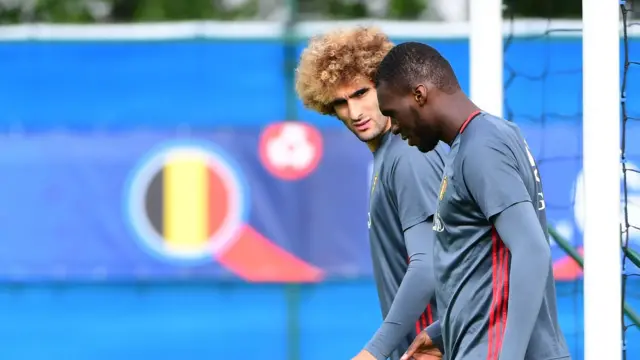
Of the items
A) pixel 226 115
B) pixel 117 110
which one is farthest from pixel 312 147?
pixel 117 110

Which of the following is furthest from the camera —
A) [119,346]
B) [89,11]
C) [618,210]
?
[89,11]

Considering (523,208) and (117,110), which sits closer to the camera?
(523,208)

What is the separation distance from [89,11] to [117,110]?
6.60 meters

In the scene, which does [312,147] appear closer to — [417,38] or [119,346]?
[417,38]

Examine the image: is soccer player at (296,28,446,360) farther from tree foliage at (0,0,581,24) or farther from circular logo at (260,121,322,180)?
tree foliage at (0,0,581,24)

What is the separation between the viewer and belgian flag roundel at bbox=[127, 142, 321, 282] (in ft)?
23.9

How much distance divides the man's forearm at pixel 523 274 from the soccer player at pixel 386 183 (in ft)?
1.93

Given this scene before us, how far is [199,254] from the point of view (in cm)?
728

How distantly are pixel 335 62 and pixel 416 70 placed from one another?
0.89m

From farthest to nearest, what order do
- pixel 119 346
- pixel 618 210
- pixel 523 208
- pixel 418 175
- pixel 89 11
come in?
1. pixel 89 11
2. pixel 119 346
3. pixel 618 210
4. pixel 418 175
5. pixel 523 208

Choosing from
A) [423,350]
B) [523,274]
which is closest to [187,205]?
[423,350]

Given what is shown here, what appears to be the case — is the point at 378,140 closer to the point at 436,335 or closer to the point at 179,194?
the point at 436,335

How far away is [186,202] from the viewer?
24.0 ft

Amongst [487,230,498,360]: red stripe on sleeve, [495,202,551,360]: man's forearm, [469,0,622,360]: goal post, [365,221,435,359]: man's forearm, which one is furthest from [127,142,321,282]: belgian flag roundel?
[495,202,551,360]: man's forearm
